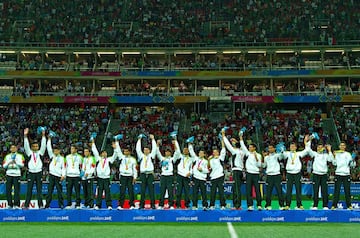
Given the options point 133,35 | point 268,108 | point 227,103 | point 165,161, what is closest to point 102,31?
point 133,35

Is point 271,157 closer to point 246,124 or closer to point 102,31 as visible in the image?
point 246,124

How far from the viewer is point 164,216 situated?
15.9 m

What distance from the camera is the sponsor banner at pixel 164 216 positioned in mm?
15602

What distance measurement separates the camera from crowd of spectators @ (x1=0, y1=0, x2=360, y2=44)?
151 ft

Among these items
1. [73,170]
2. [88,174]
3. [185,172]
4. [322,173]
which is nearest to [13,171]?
[73,170]

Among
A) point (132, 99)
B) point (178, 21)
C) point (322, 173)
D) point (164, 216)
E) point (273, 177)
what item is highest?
point (178, 21)

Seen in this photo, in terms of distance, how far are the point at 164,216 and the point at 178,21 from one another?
3462 centimetres

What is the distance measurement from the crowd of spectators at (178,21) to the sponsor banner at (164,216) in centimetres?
3142

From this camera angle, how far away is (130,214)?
16.0 metres

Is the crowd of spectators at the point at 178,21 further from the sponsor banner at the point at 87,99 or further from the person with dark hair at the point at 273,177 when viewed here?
the person with dark hair at the point at 273,177
